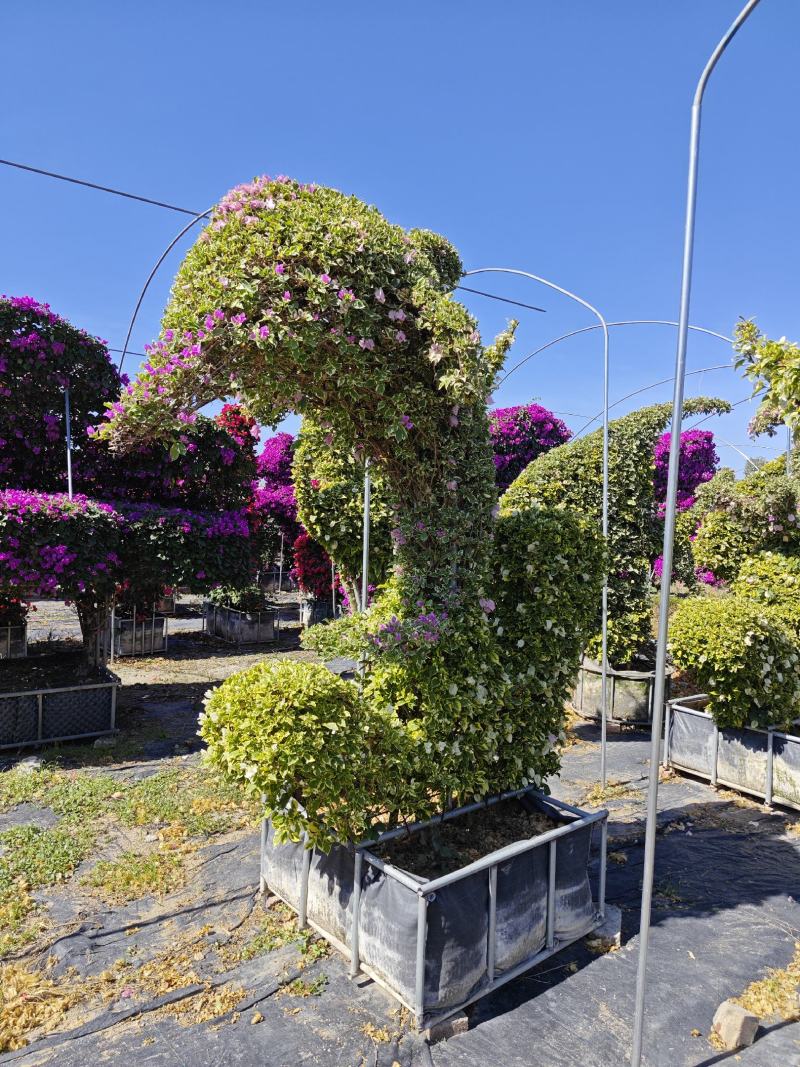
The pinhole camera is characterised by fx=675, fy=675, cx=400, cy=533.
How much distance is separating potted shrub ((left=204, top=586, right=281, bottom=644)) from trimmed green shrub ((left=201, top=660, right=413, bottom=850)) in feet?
44.0

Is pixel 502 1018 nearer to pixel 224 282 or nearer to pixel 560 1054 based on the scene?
pixel 560 1054

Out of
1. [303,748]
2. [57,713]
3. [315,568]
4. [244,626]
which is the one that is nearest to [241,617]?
[244,626]

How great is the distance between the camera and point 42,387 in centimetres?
952

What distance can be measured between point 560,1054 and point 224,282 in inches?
197

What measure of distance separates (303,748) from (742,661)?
5723 mm

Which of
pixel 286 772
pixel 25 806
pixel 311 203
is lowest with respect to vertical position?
pixel 25 806

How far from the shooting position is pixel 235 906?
5.43 meters

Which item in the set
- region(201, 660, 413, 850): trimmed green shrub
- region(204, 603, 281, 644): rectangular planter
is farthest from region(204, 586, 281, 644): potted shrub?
region(201, 660, 413, 850): trimmed green shrub

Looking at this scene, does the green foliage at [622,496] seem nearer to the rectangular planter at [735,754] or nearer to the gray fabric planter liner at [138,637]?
the rectangular planter at [735,754]

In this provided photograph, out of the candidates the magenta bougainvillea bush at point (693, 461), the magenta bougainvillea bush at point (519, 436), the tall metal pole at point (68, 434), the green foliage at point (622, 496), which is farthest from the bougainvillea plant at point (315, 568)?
the magenta bougainvillea bush at point (693, 461)

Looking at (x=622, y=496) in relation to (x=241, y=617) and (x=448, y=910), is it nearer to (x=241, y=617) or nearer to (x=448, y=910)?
(x=448, y=910)

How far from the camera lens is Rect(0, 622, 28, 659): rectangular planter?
50.0 ft

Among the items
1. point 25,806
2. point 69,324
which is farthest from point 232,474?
point 25,806

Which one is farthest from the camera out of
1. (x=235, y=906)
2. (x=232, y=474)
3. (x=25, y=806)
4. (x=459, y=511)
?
(x=232, y=474)
